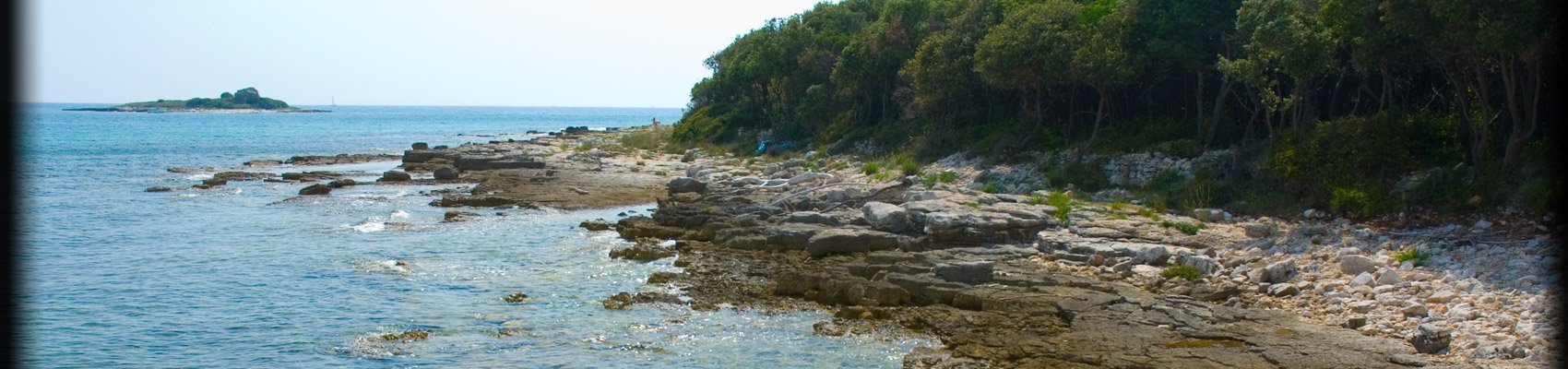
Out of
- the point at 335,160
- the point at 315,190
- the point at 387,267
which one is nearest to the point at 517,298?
the point at 387,267

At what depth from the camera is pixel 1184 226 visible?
20750mm

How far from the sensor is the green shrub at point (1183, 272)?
16.7m

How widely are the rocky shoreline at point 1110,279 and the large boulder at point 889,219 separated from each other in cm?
5

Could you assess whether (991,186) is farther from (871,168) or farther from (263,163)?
(263,163)

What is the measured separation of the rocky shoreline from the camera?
12.6 meters

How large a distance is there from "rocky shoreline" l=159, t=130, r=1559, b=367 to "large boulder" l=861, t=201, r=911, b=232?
1.9 inches

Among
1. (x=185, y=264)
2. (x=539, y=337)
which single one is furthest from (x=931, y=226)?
(x=185, y=264)

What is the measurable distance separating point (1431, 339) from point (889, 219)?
35.3ft

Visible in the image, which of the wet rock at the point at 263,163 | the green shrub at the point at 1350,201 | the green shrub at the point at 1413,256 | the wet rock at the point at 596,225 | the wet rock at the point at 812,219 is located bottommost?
the wet rock at the point at 263,163

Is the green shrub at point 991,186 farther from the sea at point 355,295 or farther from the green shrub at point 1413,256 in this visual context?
the green shrub at point 1413,256

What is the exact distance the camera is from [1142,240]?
64.6 ft

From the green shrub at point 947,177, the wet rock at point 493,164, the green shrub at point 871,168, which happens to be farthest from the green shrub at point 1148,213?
the wet rock at point 493,164

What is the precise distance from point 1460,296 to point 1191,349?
399 cm

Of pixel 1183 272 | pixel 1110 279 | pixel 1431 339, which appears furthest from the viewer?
pixel 1110 279
